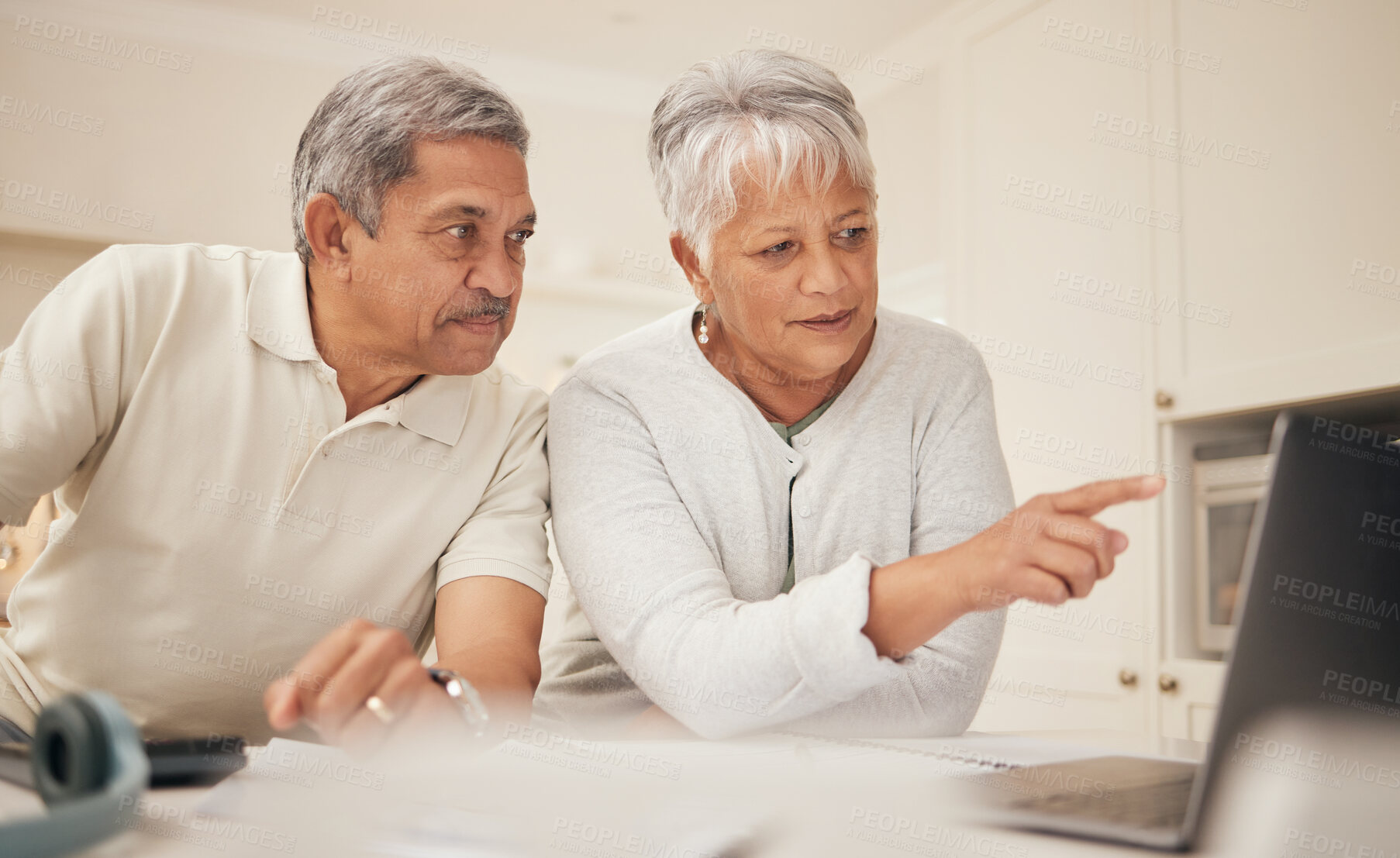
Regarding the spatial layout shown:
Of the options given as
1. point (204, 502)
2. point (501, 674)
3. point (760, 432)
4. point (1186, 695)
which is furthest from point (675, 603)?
point (1186, 695)

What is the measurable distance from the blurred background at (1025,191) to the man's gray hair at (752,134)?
299 millimetres

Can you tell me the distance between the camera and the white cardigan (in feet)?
3.10

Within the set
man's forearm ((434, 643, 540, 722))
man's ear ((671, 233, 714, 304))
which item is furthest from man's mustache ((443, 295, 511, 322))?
man's forearm ((434, 643, 540, 722))

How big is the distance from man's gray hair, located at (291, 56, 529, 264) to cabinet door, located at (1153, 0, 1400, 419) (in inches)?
65.8

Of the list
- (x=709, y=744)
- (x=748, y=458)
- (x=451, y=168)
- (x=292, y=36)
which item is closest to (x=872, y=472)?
(x=748, y=458)

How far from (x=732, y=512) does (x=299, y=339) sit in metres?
0.52

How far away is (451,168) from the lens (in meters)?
1.11

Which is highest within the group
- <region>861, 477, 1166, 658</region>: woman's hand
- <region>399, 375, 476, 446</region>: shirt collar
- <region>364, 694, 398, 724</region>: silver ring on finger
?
<region>399, 375, 476, 446</region>: shirt collar

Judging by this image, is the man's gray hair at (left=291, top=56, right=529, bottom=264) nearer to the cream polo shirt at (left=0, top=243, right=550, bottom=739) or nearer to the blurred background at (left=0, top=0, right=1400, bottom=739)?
the cream polo shirt at (left=0, top=243, right=550, bottom=739)

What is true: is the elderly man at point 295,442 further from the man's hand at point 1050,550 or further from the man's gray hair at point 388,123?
the man's hand at point 1050,550

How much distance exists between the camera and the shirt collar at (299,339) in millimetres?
1126

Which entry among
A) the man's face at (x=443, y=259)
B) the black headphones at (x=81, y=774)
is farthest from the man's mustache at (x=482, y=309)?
the black headphones at (x=81, y=774)

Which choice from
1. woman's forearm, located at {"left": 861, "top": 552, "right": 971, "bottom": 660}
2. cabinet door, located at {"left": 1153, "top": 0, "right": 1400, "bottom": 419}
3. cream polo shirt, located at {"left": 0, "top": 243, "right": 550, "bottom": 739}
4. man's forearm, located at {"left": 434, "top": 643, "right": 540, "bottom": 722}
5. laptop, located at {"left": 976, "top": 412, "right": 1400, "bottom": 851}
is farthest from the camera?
cabinet door, located at {"left": 1153, "top": 0, "right": 1400, "bottom": 419}

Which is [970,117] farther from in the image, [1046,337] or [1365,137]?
[1365,137]
